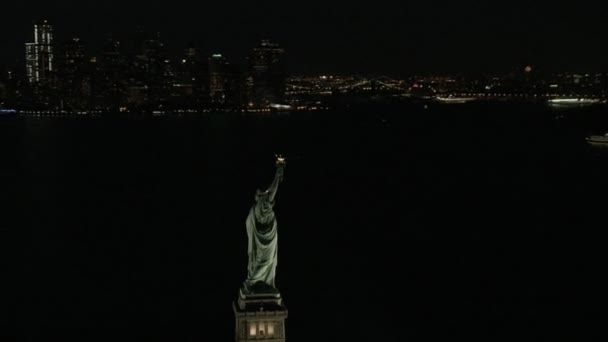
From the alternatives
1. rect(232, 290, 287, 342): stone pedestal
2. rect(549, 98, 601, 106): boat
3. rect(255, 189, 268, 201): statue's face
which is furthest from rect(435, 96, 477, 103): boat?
rect(232, 290, 287, 342): stone pedestal

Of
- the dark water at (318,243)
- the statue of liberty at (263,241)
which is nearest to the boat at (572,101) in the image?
the dark water at (318,243)

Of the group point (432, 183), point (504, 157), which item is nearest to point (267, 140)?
point (504, 157)

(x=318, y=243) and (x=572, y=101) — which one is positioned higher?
(x=318, y=243)

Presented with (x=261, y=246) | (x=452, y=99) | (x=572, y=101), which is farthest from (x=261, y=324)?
(x=452, y=99)

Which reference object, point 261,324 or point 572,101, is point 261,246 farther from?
point 572,101

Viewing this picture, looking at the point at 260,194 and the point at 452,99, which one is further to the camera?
the point at 452,99

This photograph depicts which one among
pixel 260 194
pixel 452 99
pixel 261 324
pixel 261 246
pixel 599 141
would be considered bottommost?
pixel 452 99

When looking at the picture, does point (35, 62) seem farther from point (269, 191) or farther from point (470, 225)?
point (269, 191)
